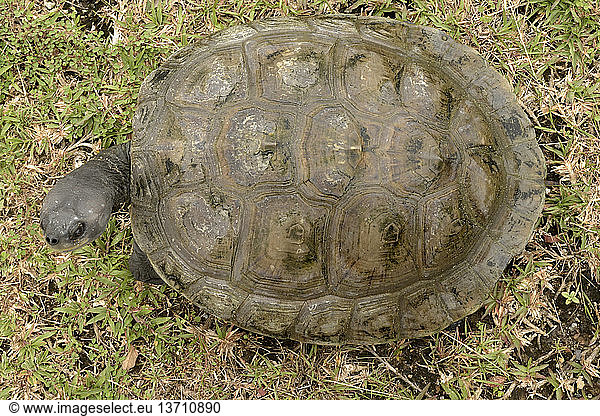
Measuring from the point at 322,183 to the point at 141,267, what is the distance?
1.57 meters

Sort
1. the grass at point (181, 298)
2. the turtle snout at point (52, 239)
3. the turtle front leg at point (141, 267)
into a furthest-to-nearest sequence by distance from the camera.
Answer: the grass at point (181, 298) → the turtle front leg at point (141, 267) → the turtle snout at point (52, 239)

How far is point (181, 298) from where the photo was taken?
3.96m

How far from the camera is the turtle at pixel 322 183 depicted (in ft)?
9.51

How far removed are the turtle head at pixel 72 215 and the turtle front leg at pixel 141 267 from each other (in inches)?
17.8

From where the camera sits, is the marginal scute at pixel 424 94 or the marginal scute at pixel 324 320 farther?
the marginal scute at pixel 324 320

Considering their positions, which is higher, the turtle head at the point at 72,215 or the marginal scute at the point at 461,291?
the turtle head at the point at 72,215

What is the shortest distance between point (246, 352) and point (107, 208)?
1.50 metres

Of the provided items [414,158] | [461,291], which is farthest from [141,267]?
[461,291]

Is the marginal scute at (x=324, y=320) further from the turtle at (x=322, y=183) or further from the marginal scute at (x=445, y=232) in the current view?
the marginal scute at (x=445, y=232)

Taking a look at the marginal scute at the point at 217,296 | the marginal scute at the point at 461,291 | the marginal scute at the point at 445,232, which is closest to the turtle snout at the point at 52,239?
the marginal scute at the point at 217,296

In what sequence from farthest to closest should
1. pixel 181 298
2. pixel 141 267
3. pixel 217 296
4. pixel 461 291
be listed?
pixel 181 298 < pixel 141 267 < pixel 461 291 < pixel 217 296

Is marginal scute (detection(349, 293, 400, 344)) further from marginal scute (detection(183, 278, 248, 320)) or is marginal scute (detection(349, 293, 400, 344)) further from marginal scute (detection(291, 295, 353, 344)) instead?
marginal scute (detection(183, 278, 248, 320))

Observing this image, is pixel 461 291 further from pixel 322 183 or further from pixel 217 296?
pixel 217 296

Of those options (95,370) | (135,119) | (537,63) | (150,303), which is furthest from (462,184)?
(95,370)
